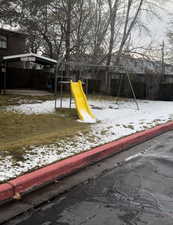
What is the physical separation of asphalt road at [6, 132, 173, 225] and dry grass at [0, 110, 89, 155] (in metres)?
1.65

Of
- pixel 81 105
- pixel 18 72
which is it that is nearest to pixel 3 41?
pixel 18 72

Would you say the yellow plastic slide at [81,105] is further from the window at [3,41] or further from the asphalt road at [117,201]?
the window at [3,41]

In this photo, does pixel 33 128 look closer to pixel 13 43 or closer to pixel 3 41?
pixel 3 41

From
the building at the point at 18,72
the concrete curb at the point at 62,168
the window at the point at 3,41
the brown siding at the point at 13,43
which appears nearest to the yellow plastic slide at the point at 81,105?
the concrete curb at the point at 62,168

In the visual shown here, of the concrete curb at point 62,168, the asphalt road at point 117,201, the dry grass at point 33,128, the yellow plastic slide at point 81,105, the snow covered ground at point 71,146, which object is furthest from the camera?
the yellow plastic slide at point 81,105

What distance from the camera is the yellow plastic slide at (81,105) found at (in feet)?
28.6

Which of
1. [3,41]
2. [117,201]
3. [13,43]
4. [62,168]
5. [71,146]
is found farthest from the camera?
[13,43]

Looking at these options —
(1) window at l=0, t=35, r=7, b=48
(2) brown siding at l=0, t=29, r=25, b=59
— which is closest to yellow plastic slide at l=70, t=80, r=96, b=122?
(2) brown siding at l=0, t=29, r=25, b=59

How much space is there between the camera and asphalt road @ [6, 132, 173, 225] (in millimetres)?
2775

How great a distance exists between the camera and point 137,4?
20.4 m

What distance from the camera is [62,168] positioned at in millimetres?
4156

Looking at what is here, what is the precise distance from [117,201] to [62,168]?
4.06 ft

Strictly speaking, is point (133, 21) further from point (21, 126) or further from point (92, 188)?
point (92, 188)

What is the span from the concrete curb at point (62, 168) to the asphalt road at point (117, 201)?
18.9 inches
